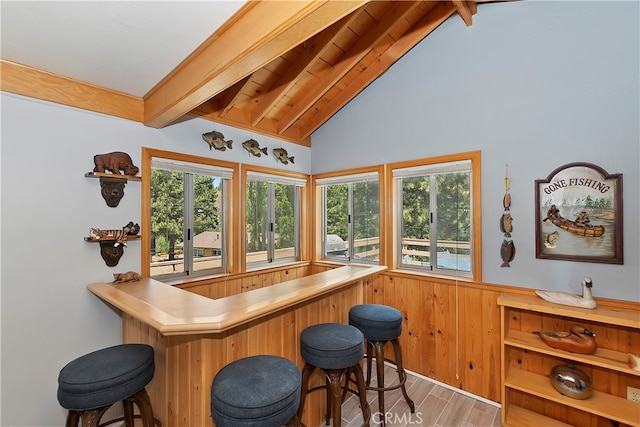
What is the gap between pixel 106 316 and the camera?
82.0 inches

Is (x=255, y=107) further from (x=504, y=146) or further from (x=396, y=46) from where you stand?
(x=504, y=146)

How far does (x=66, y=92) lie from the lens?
193 cm

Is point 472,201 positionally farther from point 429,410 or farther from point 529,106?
point 429,410

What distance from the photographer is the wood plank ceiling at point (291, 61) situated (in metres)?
1.30

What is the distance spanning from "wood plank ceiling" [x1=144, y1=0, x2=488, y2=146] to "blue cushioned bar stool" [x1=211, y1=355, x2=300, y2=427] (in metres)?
1.55

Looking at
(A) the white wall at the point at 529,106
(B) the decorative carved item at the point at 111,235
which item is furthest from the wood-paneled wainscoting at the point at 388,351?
(B) the decorative carved item at the point at 111,235

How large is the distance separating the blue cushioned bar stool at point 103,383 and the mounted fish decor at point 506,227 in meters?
2.60

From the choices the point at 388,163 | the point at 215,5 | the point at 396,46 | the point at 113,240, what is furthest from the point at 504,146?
the point at 113,240

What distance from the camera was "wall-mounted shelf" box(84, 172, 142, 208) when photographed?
6.80 feet

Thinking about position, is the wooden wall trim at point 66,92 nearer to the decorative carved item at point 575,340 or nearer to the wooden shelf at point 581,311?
the wooden shelf at point 581,311

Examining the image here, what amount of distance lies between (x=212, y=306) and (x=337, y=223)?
8.17 feet

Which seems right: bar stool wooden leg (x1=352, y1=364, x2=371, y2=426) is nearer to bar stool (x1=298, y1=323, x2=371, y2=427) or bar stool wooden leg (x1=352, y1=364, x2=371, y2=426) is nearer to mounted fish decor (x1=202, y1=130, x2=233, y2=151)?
bar stool (x1=298, y1=323, x2=371, y2=427)

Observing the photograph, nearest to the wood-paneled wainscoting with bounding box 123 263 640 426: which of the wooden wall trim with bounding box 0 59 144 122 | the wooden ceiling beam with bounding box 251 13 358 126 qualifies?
the wooden wall trim with bounding box 0 59 144 122

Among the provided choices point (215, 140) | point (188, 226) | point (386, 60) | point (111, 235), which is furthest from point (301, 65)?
point (111, 235)
